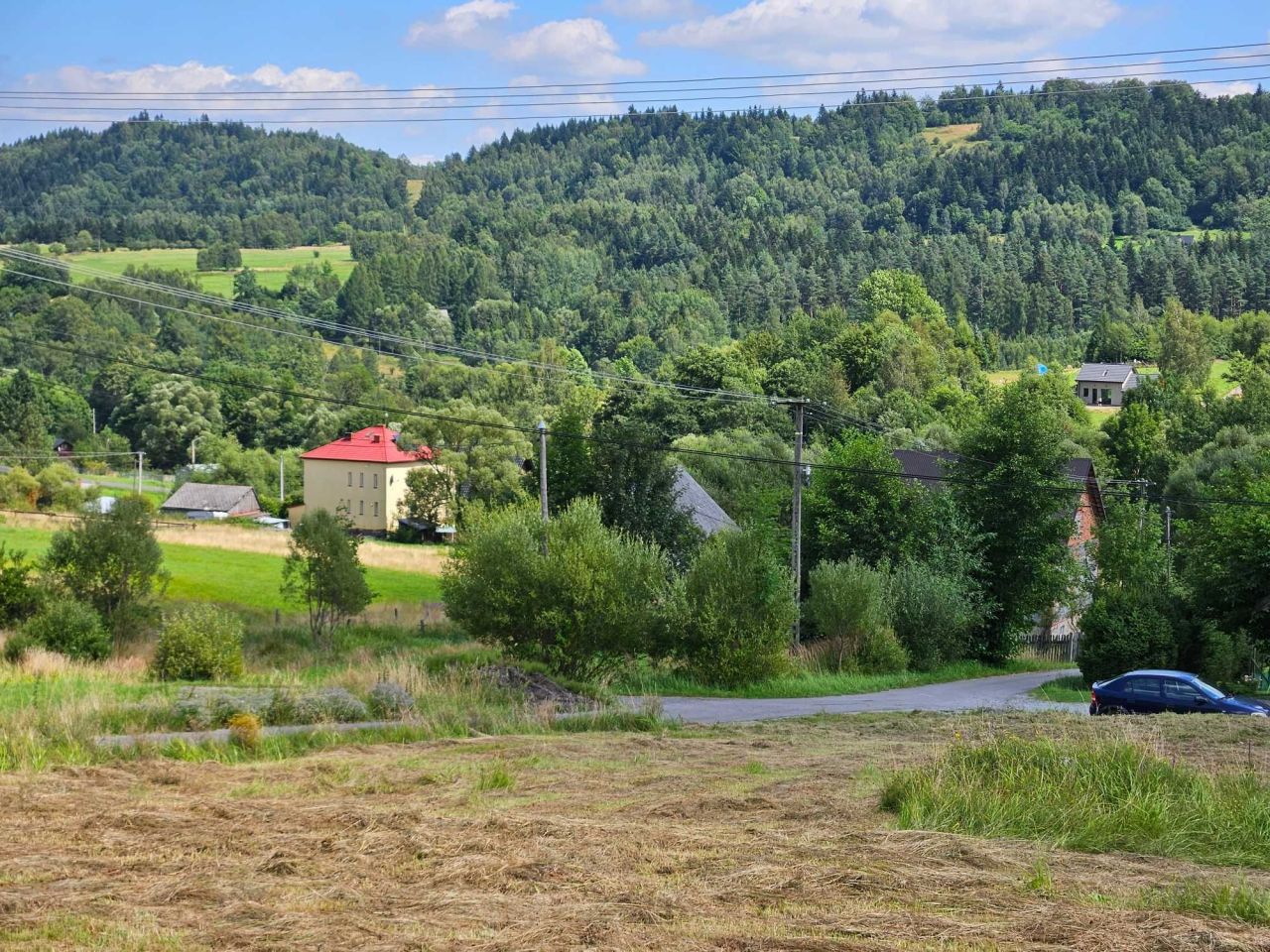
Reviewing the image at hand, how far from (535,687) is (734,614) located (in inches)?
356

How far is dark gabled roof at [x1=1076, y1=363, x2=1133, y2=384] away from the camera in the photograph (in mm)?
126938

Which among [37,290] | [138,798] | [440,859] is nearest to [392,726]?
[138,798]

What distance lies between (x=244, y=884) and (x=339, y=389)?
115770mm

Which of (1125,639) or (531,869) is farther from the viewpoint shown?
(1125,639)

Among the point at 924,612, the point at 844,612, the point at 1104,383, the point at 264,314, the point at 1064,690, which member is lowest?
the point at 1064,690

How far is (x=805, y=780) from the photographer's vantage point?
1449 cm

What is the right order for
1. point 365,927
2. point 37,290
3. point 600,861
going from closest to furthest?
point 365,927 → point 600,861 → point 37,290

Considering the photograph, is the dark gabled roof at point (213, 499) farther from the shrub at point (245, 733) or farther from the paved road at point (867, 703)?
the shrub at point (245, 733)

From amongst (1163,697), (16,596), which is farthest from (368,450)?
(1163,697)

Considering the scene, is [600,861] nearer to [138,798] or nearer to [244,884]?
[244,884]

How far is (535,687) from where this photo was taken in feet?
83.5

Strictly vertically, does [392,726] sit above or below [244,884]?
below

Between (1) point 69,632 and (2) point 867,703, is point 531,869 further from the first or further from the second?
(1) point 69,632

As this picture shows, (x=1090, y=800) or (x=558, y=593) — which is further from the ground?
(x=1090, y=800)
